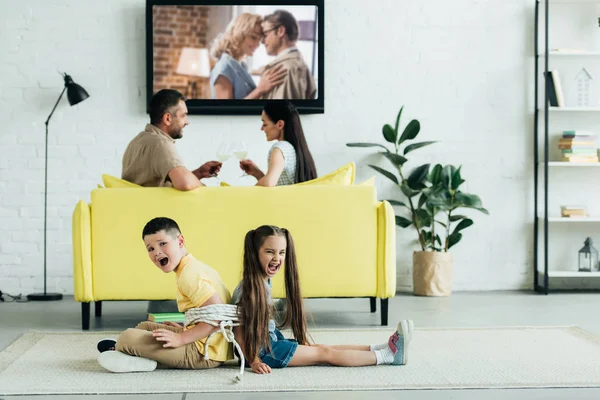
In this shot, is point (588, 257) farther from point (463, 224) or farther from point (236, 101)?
point (236, 101)

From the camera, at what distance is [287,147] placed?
13.8ft

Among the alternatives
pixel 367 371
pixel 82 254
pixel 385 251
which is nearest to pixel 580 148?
pixel 385 251

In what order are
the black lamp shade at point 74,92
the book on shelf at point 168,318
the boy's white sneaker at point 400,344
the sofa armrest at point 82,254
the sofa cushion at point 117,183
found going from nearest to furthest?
the boy's white sneaker at point 400,344 → the book on shelf at point 168,318 → the sofa armrest at point 82,254 → the sofa cushion at point 117,183 → the black lamp shade at point 74,92

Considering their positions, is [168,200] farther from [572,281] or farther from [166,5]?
[572,281]

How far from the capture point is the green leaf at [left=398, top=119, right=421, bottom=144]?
5.34 meters

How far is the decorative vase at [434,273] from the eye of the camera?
533 centimetres

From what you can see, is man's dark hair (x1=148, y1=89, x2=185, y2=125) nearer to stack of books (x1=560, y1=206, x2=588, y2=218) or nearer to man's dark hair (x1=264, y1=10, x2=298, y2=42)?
man's dark hair (x1=264, y1=10, x2=298, y2=42)

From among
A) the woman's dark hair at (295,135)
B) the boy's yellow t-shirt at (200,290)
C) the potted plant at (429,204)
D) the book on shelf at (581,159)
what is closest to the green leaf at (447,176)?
the potted plant at (429,204)

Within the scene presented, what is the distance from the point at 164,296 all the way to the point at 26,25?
2.48m

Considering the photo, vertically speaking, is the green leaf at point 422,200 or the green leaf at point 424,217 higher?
the green leaf at point 422,200

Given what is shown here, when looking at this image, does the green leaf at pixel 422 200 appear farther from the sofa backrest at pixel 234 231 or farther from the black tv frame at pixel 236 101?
the sofa backrest at pixel 234 231

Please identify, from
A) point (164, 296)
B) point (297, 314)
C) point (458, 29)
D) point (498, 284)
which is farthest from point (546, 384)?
point (458, 29)

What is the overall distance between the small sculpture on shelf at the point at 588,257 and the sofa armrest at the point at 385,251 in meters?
2.10

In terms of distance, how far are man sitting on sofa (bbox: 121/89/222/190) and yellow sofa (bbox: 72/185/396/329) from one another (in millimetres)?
102
